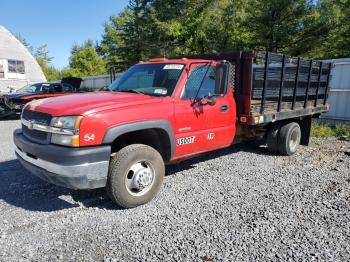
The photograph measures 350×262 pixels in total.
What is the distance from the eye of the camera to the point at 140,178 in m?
3.98

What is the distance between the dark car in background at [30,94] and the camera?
1238 cm

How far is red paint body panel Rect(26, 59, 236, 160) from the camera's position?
138 inches

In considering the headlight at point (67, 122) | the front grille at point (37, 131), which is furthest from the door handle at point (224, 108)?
the front grille at point (37, 131)

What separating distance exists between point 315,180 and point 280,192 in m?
0.99

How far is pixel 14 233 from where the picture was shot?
3389 millimetres

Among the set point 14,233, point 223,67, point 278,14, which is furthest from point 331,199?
point 278,14

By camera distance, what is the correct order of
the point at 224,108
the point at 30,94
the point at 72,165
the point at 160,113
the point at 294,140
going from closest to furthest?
1. the point at 72,165
2. the point at 160,113
3. the point at 224,108
4. the point at 294,140
5. the point at 30,94

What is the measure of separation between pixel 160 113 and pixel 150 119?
0.67ft

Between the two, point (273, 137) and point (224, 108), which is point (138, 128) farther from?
point (273, 137)

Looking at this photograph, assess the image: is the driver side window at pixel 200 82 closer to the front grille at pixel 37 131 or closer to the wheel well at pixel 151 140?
the wheel well at pixel 151 140

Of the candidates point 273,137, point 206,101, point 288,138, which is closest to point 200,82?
point 206,101

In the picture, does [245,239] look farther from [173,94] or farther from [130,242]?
[173,94]

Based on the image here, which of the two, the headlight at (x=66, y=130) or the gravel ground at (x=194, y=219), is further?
the headlight at (x=66, y=130)

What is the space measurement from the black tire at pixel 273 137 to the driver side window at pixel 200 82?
2544 mm
